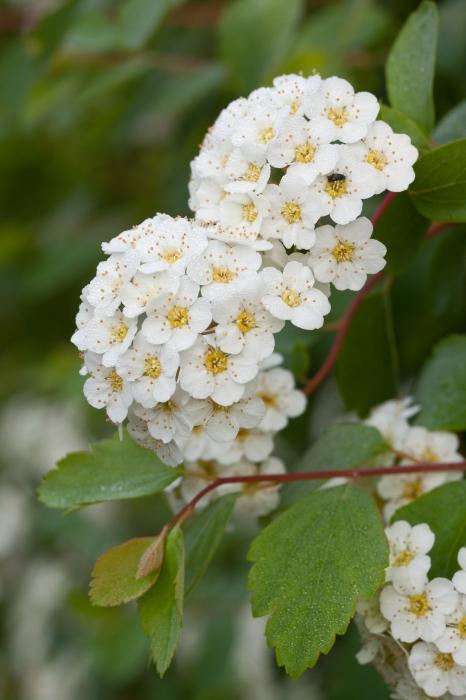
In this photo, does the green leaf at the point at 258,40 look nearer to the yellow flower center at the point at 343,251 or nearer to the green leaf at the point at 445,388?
the green leaf at the point at 445,388

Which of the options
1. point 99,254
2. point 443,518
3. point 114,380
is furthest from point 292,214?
point 99,254

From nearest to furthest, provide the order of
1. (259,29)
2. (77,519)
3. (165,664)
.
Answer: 1. (165,664)
2. (259,29)
3. (77,519)

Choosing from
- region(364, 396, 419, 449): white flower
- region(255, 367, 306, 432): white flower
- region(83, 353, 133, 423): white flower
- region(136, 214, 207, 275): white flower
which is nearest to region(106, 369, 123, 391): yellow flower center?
region(83, 353, 133, 423): white flower

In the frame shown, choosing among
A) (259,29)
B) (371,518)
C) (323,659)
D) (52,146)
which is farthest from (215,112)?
(371,518)

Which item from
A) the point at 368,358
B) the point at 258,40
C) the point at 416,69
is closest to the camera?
the point at 416,69

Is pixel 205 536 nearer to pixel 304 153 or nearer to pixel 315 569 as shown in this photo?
pixel 315 569

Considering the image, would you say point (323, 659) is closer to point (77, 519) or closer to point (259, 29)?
point (77, 519)

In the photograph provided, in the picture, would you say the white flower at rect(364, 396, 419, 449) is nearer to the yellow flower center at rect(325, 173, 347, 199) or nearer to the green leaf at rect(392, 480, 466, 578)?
the green leaf at rect(392, 480, 466, 578)
